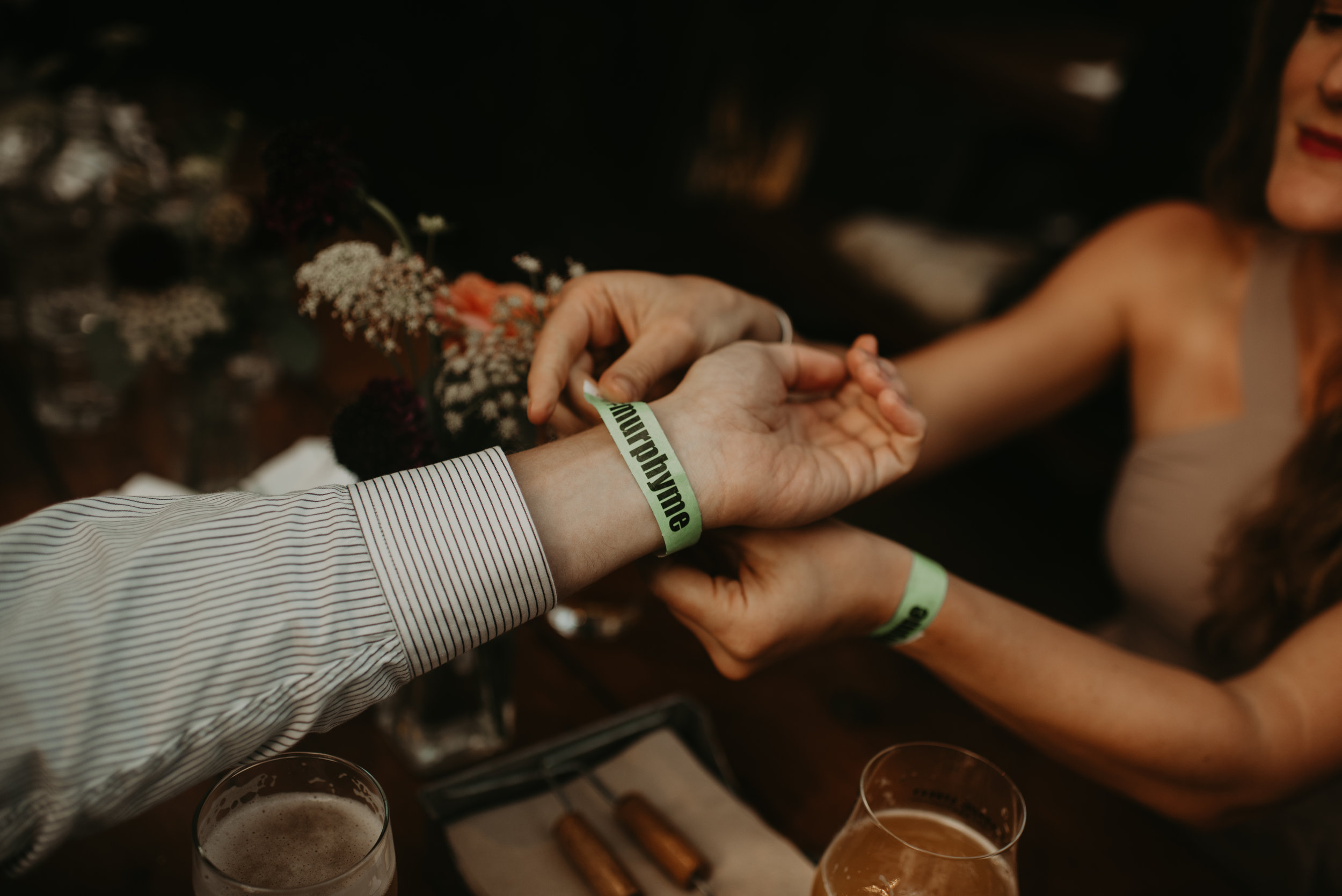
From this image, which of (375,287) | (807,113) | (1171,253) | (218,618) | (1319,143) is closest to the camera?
(218,618)

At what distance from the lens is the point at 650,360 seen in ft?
2.50

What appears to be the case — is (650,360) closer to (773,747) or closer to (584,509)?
(584,509)

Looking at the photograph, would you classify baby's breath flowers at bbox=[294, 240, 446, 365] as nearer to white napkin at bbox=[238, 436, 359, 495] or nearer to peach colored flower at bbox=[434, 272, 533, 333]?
peach colored flower at bbox=[434, 272, 533, 333]

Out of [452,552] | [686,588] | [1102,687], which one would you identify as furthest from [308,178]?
[1102,687]

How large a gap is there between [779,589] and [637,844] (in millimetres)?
243

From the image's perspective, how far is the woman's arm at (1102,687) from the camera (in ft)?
2.56

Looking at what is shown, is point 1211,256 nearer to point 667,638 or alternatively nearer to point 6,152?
point 667,638

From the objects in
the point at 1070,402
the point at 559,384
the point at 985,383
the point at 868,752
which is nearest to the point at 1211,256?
the point at 1070,402

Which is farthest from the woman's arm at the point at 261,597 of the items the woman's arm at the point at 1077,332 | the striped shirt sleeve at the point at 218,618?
the woman's arm at the point at 1077,332

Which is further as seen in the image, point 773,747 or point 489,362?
point 773,747

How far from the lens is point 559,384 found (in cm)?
68

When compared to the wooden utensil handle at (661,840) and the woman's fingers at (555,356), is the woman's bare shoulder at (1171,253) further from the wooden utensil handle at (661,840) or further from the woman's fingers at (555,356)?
the wooden utensil handle at (661,840)

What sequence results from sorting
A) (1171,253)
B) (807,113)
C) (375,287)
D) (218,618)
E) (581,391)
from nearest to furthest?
(218,618) < (375,287) < (581,391) < (1171,253) < (807,113)

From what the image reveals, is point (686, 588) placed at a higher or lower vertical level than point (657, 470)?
lower
